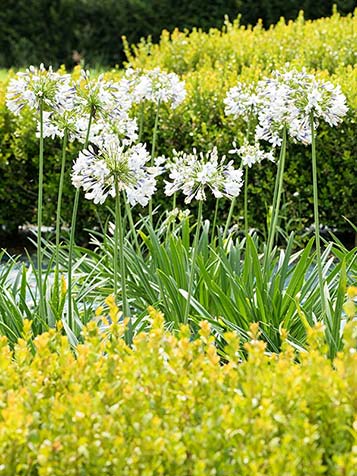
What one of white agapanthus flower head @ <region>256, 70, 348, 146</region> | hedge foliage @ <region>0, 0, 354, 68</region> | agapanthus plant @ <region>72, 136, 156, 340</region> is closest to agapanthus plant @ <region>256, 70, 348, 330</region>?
white agapanthus flower head @ <region>256, 70, 348, 146</region>

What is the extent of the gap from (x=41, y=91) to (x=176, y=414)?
1.88 m

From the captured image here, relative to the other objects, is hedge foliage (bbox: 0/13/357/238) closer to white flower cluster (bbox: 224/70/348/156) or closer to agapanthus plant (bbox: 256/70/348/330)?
white flower cluster (bbox: 224/70/348/156)

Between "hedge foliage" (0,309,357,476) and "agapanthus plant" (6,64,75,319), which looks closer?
"hedge foliage" (0,309,357,476)

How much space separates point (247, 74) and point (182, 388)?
4.79 m

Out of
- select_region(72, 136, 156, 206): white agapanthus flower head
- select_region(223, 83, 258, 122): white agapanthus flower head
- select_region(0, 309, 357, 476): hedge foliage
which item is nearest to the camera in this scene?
select_region(0, 309, 357, 476): hedge foliage

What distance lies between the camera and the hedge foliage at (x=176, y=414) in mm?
2104

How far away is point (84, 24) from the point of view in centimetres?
1529

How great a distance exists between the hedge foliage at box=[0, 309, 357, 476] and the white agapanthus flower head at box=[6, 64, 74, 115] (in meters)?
1.48

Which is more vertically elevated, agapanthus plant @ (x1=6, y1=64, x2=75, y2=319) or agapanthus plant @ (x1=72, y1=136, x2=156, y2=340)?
agapanthus plant @ (x1=6, y1=64, x2=75, y2=319)

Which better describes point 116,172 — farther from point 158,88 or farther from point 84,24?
point 84,24

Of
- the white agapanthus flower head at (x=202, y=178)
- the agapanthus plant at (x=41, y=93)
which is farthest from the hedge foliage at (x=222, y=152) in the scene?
the white agapanthus flower head at (x=202, y=178)

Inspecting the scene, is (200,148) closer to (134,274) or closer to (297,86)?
(134,274)

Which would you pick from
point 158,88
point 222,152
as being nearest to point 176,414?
point 158,88

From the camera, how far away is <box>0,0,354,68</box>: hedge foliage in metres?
14.7
